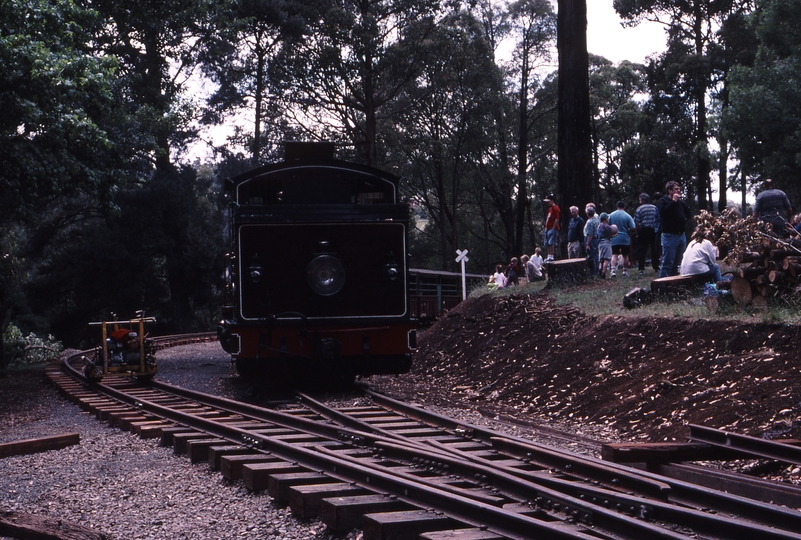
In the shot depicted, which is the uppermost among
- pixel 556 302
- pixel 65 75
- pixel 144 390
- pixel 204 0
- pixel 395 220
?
pixel 204 0

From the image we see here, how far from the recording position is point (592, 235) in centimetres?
1695

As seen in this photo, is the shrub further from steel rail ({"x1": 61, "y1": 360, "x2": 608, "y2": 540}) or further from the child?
steel rail ({"x1": 61, "y1": 360, "x2": 608, "y2": 540})

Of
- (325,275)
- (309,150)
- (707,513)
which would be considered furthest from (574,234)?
(707,513)

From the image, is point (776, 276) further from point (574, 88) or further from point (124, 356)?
point (124, 356)

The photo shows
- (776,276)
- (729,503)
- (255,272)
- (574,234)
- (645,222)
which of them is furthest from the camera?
(574,234)

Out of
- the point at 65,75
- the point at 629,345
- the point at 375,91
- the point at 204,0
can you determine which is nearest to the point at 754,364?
the point at 629,345

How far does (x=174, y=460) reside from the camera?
25.6ft

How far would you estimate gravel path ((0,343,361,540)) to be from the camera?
17.7ft

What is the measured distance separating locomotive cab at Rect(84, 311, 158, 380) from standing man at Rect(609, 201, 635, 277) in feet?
28.7

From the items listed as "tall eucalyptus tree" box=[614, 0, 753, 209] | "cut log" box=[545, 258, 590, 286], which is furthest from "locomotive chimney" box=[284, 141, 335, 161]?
"tall eucalyptus tree" box=[614, 0, 753, 209]

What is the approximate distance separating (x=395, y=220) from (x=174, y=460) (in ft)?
17.2

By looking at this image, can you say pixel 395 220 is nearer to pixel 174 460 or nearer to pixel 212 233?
pixel 174 460

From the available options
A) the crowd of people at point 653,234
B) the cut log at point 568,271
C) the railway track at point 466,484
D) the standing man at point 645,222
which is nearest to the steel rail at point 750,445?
the railway track at point 466,484

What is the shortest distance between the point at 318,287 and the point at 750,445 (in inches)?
268
